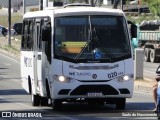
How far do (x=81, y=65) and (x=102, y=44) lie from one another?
3.00 ft

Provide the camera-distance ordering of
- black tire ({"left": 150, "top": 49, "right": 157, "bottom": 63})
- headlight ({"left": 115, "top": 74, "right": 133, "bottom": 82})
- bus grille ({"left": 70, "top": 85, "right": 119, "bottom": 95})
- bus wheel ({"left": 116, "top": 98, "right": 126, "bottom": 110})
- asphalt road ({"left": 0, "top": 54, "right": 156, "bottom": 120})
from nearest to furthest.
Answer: asphalt road ({"left": 0, "top": 54, "right": 156, "bottom": 120}) < bus grille ({"left": 70, "top": 85, "right": 119, "bottom": 95}) < headlight ({"left": 115, "top": 74, "right": 133, "bottom": 82}) < bus wheel ({"left": 116, "top": 98, "right": 126, "bottom": 110}) < black tire ({"left": 150, "top": 49, "right": 157, "bottom": 63})

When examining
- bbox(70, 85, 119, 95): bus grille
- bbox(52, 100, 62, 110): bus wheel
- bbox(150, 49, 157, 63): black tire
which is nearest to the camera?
bbox(70, 85, 119, 95): bus grille

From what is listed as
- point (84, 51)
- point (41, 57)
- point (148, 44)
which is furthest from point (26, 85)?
point (148, 44)

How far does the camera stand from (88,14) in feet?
62.0

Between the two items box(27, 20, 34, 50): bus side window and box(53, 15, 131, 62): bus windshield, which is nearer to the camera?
box(53, 15, 131, 62): bus windshield

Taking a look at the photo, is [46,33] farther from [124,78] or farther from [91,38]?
[124,78]

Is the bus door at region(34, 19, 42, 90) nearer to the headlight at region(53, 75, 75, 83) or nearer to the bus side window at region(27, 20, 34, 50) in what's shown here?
the bus side window at region(27, 20, 34, 50)

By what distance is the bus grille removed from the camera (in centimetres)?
1805

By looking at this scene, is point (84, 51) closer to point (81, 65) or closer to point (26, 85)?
point (81, 65)

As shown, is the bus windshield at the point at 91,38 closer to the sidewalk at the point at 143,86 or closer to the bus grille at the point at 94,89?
the bus grille at the point at 94,89

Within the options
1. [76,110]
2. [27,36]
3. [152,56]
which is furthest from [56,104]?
[152,56]

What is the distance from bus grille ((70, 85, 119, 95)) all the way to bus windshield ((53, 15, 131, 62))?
2.20 feet

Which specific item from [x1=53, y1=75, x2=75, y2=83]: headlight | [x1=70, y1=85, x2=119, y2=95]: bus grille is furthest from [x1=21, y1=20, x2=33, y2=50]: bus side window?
[x1=70, y1=85, x2=119, y2=95]: bus grille

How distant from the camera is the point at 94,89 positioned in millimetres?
18141
